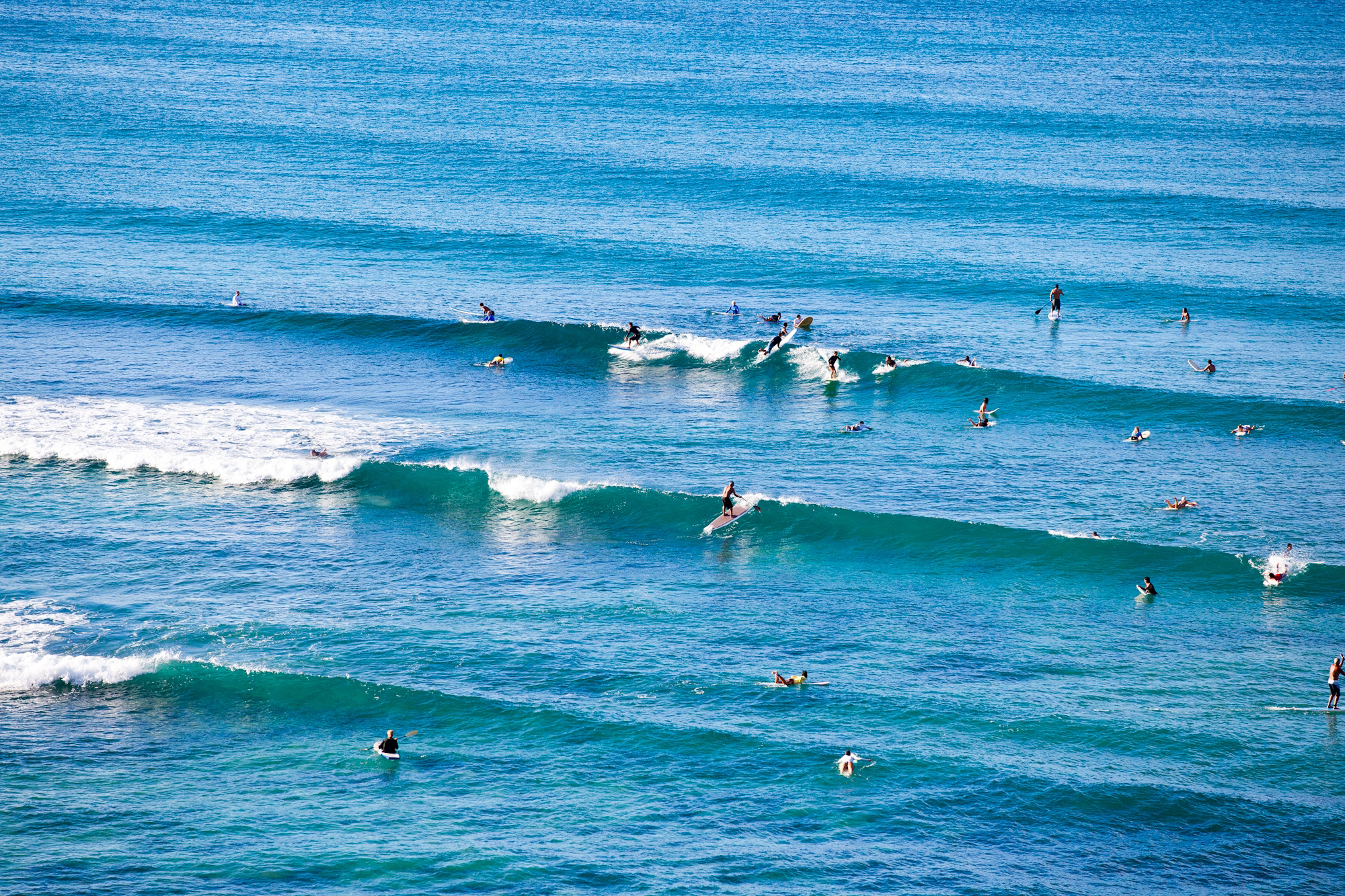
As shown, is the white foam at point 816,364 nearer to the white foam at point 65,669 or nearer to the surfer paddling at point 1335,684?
the surfer paddling at point 1335,684

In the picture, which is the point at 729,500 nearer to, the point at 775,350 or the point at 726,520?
the point at 726,520

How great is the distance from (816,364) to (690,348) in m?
4.78

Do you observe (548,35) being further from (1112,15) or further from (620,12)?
(1112,15)

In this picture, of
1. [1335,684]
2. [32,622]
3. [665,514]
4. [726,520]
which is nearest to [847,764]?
[1335,684]

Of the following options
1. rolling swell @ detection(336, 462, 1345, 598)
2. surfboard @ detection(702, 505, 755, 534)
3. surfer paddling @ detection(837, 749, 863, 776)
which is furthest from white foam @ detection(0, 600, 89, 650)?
surfer paddling @ detection(837, 749, 863, 776)

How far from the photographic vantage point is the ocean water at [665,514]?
819 inches

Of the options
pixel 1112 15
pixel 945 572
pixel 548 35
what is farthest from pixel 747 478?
pixel 1112 15

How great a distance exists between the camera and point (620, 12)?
129625mm

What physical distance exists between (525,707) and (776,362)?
21898 millimetres

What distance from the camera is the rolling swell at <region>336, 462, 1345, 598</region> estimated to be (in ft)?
94.9

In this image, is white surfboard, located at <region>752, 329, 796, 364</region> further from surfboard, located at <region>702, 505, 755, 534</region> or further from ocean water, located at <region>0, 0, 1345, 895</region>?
surfboard, located at <region>702, 505, 755, 534</region>

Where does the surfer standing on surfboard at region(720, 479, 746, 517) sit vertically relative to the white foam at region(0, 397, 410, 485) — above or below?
below

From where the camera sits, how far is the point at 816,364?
4256 centimetres

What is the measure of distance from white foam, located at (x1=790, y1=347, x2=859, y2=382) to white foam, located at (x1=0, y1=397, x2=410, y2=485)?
14.1m
